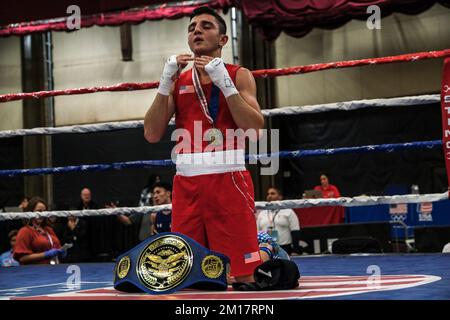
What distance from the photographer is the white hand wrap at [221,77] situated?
2391 millimetres

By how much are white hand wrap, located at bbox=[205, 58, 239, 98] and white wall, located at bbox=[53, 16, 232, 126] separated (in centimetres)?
849

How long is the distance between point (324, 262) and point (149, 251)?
5.21ft

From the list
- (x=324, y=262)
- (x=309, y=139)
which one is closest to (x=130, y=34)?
(x=309, y=139)

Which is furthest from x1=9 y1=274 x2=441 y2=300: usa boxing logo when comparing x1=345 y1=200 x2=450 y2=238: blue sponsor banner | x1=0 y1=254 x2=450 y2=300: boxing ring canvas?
x1=345 y1=200 x2=450 y2=238: blue sponsor banner

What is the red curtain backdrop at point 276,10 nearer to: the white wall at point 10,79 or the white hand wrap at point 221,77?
the white wall at point 10,79

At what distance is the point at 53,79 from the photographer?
1155 centimetres

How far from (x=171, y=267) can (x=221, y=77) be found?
0.64 meters

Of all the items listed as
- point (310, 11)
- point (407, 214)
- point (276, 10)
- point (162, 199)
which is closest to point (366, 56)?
point (310, 11)

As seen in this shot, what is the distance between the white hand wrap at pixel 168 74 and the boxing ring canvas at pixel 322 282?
2.27ft

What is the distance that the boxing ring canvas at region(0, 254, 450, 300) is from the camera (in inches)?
80.4

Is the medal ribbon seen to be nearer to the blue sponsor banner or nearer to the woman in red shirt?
the woman in red shirt

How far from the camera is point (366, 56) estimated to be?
9.88 metres

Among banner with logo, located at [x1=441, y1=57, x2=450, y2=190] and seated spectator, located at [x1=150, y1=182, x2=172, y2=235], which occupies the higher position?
banner with logo, located at [x1=441, y1=57, x2=450, y2=190]

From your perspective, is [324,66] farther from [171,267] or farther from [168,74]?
[171,267]
